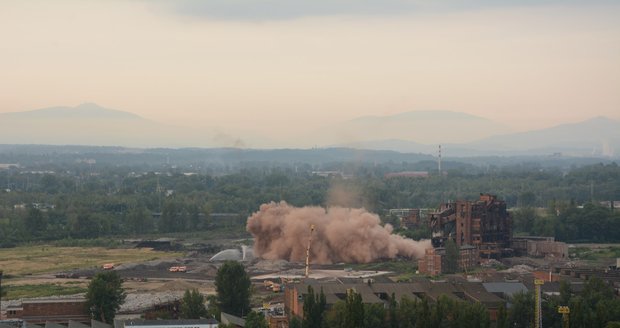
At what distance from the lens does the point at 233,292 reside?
51.6 meters

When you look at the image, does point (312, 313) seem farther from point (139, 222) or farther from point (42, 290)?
point (139, 222)

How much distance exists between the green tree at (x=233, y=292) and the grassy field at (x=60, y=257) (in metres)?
24.2

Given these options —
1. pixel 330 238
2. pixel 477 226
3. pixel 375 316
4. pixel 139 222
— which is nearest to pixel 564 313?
pixel 375 316

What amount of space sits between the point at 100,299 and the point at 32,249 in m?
40.3

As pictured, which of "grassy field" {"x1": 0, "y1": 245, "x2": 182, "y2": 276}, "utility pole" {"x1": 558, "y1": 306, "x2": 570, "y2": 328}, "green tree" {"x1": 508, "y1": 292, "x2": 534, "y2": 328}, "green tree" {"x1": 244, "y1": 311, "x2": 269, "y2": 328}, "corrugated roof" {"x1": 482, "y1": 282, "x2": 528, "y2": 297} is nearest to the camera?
"utility pole" {"x1": 558, "y1": 306, "x2": 570, "y2": 328}

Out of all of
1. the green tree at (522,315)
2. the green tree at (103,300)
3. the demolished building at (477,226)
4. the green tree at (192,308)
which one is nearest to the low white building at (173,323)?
the green tree at (192,308)

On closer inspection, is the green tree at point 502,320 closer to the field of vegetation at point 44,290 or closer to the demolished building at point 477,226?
the field of vegetation at point 44,290

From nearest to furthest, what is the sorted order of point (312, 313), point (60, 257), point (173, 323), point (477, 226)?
point (312, 313), point (173, 323), point (477, 226), point (60, 257)

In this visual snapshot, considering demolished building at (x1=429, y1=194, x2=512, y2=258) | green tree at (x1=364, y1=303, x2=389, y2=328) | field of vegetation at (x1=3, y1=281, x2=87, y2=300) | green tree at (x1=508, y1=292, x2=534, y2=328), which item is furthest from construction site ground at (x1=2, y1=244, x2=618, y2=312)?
green tree at (x1=508, y1=292, x2=534, y2=328)

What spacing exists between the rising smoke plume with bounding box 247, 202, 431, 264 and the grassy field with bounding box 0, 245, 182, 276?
7281 millimetres

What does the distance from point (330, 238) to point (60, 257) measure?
1723 cm

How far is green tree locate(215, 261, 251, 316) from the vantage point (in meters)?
51.4

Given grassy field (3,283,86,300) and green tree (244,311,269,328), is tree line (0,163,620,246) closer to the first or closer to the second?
grassy field (3,283,86,300)

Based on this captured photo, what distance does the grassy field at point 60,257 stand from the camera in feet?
251
